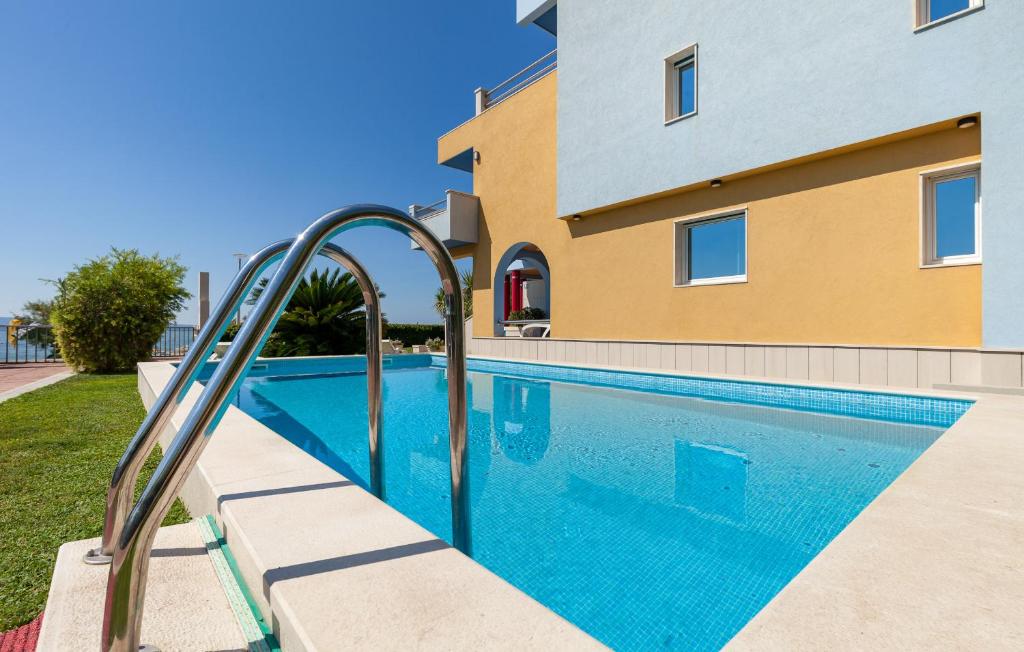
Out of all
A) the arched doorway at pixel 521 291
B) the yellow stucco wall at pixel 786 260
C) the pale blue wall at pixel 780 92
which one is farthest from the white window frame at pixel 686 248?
the arched doorway at pixel 521 291

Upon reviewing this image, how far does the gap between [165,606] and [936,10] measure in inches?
395

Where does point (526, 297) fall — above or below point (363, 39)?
below

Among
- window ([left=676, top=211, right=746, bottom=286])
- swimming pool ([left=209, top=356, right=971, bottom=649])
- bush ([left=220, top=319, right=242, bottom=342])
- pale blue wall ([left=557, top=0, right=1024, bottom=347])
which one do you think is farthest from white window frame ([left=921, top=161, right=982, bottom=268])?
bush ([left=220, top=319, right=242, bottom=342])

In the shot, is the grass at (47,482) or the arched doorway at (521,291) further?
the arched doorway at (521,291)

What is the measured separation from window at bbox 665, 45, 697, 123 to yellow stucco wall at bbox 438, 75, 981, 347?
1.69m

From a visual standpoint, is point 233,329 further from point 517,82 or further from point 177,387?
point 177,387

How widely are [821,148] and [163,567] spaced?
8.95 m

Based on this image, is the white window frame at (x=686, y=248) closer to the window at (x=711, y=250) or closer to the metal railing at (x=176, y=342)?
the window at (x=711, y=250)

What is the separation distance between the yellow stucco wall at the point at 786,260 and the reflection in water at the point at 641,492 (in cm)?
228

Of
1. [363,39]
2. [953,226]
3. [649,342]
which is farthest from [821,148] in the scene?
[363,39]

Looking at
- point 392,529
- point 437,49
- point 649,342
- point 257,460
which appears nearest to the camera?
point 392,529

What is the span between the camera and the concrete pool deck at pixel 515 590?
1.06 m

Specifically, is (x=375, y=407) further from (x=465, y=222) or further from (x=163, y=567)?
(x=465, y=222)

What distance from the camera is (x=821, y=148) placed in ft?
23.9
